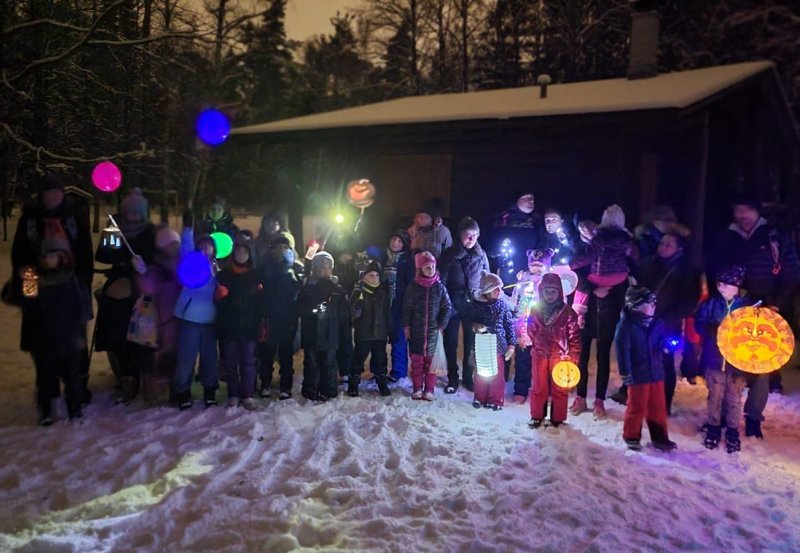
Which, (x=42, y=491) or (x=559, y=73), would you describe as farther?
(x=559, y=73)

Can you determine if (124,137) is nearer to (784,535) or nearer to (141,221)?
(141,221)

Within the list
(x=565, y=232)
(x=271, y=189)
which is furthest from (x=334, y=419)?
(x=271, y=189)

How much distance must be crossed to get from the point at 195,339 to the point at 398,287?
231 cm

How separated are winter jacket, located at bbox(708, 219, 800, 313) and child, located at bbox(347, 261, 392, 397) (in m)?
3.21

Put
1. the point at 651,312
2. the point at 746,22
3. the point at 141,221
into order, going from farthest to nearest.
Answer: the point at 746,22, the point at 141,221, the point at 651,312

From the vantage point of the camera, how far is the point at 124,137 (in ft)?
32.8

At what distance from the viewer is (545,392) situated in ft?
18.5

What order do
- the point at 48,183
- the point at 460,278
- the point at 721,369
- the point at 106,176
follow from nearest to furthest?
the point at 721,369 → the point at 48,183 → the point at 460,278 → the point at 106,176

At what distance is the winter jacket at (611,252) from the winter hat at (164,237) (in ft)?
13.9

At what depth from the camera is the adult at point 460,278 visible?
22.5 feet

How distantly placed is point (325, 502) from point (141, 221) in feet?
11.9

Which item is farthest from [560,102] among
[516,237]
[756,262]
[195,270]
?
[195,270]

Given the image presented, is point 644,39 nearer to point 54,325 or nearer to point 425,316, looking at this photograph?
point 425,316

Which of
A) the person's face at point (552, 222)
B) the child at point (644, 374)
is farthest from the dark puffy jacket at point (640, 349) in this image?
the person's face at point (552, 222)
